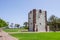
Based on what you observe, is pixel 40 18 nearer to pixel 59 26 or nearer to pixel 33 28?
pixel 33 28

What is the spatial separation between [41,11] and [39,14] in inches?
46.9

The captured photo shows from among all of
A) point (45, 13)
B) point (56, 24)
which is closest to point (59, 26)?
point (56, 24)

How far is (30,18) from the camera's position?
160 feet

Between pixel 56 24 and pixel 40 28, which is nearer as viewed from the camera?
pixel 40 28

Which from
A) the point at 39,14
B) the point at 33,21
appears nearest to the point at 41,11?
the point at 39,14

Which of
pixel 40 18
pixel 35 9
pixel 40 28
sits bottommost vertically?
pixel 40 28

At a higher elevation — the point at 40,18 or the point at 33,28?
the point at 40,18

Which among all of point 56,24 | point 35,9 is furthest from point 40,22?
point 56,24

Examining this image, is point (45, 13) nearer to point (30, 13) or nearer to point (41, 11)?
point (41, 11)

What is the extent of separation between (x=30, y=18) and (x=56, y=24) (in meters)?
12.4

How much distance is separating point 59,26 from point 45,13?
12.4 metres

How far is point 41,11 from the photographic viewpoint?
157 feet

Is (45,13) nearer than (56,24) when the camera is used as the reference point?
Yes

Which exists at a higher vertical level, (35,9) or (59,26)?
(35,9)
